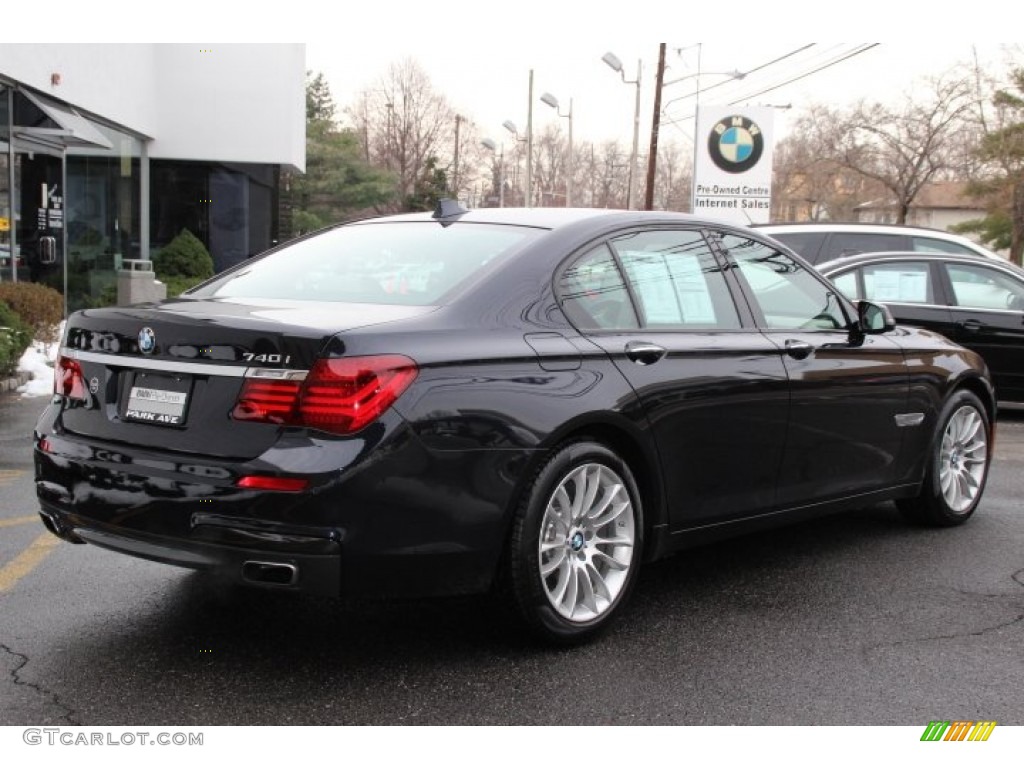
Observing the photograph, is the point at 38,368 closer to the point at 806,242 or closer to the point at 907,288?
the point at 806,242

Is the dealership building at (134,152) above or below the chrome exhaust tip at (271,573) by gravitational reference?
above

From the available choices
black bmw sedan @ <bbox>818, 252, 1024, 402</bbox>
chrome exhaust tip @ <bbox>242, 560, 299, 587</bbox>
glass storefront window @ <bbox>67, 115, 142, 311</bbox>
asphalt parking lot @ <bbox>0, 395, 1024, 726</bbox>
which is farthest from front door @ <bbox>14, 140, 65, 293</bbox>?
chrome exhaust tip @ <bbox>242, 560, 299, 587</bbox>

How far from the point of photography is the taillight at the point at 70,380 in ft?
12.6

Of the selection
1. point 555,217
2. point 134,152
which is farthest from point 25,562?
point 134,152

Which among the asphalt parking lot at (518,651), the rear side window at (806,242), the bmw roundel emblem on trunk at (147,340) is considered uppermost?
the rear side window at (806,242)

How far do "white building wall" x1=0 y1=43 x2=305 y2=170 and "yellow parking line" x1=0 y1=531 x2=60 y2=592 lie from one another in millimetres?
16833

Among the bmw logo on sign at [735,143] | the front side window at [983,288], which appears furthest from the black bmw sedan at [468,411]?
the bmw logo on sign at [735,143]

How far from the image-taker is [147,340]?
3.61 m

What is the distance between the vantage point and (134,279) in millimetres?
18484

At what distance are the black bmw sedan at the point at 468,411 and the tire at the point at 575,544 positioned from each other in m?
0.01

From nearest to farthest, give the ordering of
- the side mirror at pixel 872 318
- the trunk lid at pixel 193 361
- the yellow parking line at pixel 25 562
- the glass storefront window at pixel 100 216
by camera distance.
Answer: the trunk lid at pixel 193 361 → the yellow parking line at pixel 25 562 → the side mirror at pixel 872 318 → the glass storefront window at pixel 100 216

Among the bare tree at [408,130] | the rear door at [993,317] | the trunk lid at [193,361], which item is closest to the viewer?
the trunk lid at [193,361]

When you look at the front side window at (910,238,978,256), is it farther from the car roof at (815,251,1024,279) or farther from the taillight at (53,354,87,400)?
the taillight at (53,354,87,400)
